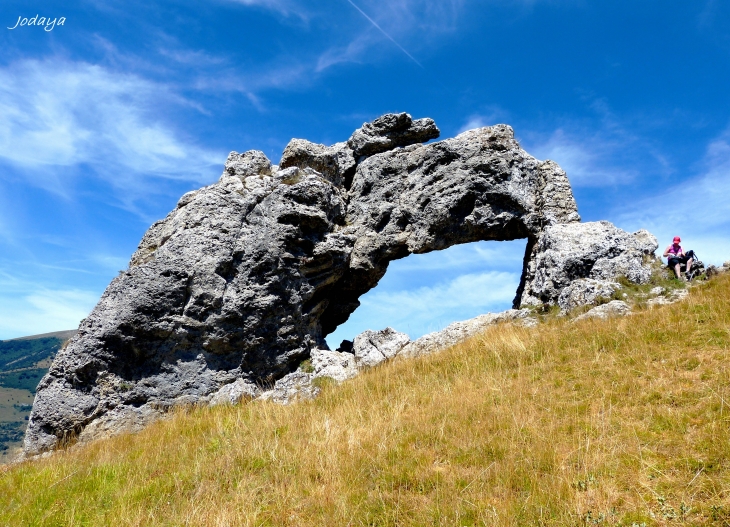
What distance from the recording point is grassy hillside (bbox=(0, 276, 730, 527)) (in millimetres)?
5492

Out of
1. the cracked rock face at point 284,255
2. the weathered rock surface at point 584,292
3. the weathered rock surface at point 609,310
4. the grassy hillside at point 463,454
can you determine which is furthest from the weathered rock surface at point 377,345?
the weathered rock surface at point 609,310

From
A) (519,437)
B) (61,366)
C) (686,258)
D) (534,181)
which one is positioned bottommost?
(519,437)

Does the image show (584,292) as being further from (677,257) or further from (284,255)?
(284,255)

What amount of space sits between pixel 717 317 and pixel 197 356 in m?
14.6

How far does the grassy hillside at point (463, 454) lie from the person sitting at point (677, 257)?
16.9 feet

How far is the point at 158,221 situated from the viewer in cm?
1714

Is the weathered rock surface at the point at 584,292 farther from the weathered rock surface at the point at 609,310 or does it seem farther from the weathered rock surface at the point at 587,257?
the weathered rock surface at the point at 609,310

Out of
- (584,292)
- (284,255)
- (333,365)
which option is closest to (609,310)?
(584,292)

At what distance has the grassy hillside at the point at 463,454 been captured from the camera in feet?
18.0

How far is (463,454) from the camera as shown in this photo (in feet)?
22.4

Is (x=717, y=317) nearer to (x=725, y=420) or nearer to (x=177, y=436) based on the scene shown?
(x=725, y=420)

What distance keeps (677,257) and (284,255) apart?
13917 mm

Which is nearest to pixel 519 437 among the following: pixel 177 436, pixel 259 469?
pixel 259 469

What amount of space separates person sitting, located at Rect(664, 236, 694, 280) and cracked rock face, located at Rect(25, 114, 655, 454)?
51.0 inches
